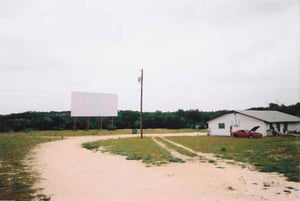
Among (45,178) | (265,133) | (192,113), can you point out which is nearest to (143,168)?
(45,178)

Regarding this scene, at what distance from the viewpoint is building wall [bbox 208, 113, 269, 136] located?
40250 millimetres

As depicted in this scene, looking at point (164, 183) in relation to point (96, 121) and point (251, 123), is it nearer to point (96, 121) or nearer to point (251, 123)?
point (251, 123)

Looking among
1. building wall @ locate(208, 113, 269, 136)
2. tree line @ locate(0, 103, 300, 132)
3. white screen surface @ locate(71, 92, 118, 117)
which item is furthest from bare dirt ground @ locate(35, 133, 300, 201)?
tree line @ locate(0, 103, 300, 132)

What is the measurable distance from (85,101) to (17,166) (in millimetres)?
43522

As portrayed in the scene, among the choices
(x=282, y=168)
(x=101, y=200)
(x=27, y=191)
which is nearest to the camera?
(x=101, y=200)

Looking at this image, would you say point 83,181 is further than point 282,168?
No

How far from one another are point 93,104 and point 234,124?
89.7 feet

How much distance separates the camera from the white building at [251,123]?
40312mm

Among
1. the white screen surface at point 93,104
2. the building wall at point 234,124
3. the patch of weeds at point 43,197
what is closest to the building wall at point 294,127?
the building wall at point 234,124

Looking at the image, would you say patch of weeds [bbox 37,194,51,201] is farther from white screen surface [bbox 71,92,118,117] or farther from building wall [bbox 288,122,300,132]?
white screen surface [bbox 71,92,118,117]

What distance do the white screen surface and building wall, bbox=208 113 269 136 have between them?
71.8 ft

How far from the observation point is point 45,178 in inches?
435

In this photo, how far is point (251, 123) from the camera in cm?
4122

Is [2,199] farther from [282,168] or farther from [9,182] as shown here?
[282,168]
